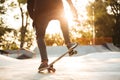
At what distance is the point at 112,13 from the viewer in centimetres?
4134

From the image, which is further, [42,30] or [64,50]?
[64,50]

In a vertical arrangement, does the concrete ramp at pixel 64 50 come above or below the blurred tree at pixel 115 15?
below

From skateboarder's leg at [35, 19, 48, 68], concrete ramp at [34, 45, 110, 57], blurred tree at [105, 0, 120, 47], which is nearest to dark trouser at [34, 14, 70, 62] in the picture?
skateboarder's leg at [35, 19, 48, 68]

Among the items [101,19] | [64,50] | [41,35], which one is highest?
[101,19]

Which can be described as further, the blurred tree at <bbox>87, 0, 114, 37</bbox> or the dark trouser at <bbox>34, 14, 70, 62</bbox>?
the blurred tree at <bbox>87, 0, 114, 37</bbox>

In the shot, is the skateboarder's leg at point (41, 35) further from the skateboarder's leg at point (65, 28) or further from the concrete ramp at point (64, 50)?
the concrete ramp at point (64, 50)

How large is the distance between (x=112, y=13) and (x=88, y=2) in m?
3.46

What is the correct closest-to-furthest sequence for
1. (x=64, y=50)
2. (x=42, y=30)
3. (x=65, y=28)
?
1. (x=42, y=30)
2. (x=65, y=28)
3. (x=64, y=50)

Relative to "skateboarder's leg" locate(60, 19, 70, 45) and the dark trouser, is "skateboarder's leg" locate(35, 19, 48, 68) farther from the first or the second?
"skateboarder's leg" locate(60, 19, 70, 45)

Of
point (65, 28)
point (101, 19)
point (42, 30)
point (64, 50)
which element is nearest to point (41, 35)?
point (42, 30)

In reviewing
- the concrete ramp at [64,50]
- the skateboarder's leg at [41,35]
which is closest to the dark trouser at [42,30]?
the skateboarder's leg at [41,35]

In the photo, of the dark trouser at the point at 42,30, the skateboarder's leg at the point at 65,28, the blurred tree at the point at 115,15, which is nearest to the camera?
the dark trouser at the point at 42,30

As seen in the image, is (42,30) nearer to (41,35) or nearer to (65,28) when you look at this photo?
(41,35)

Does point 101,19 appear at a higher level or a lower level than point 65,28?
higher
